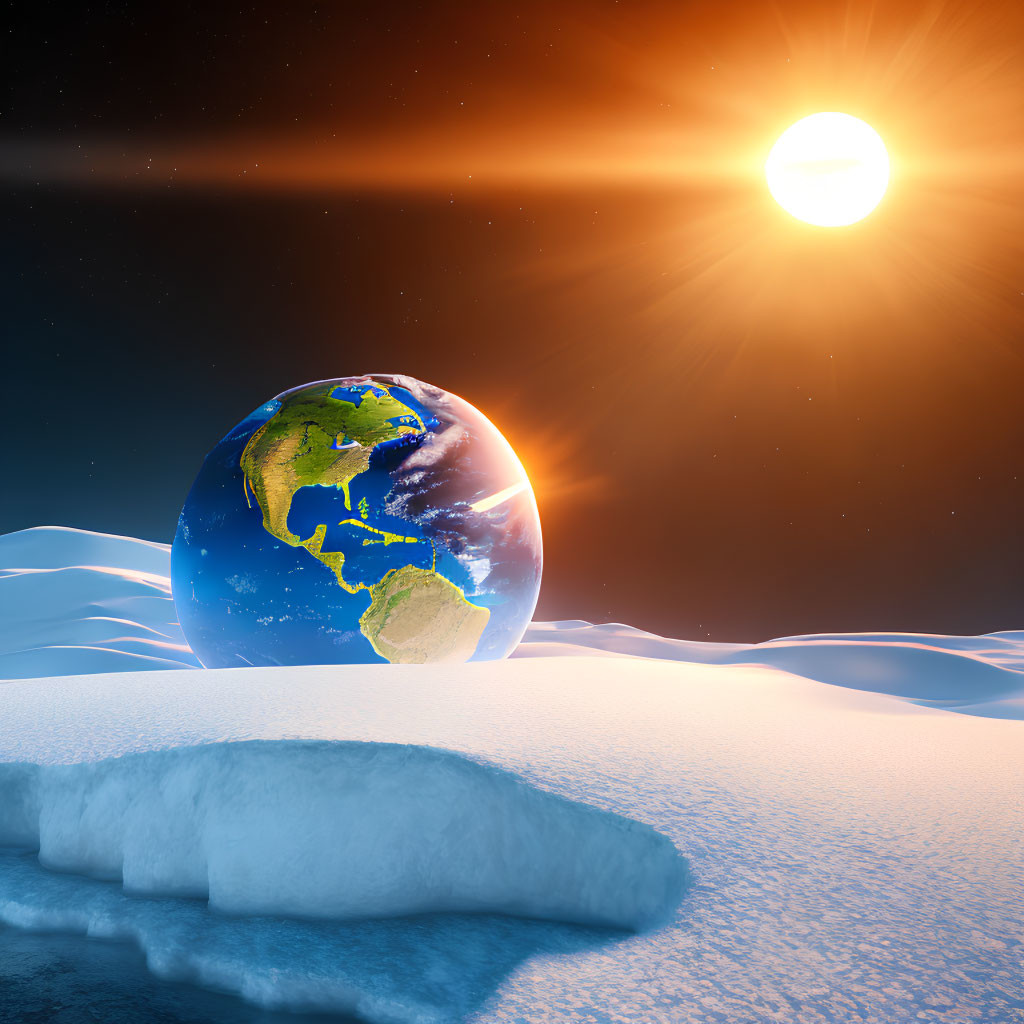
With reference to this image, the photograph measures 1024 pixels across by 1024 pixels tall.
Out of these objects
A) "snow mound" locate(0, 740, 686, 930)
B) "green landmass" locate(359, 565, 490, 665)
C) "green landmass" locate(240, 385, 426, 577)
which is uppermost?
"green landmass" locate(240, 385, 426, 577)

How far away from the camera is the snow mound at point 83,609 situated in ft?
20.9

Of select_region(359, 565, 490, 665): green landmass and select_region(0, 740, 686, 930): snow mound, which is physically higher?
select_region(359, 565, 490, 665): green landmass

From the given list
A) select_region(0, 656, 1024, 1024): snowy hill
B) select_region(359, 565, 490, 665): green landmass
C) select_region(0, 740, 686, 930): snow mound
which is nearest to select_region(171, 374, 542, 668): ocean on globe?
select_region(359, 565, 490, 665): green landmass

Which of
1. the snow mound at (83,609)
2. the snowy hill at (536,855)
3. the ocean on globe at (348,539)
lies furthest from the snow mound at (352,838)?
the snow mound at (83,609)

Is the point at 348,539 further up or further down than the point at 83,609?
further up

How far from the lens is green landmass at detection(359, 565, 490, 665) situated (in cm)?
429

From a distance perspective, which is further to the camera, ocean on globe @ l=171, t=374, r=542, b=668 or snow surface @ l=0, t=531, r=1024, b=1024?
ocean on globe @ l=171, t=374, r=542, b=668

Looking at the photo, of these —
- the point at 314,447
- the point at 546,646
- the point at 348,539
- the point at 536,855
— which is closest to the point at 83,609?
the point at 546,646

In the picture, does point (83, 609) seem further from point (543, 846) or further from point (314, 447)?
point (543, 846)

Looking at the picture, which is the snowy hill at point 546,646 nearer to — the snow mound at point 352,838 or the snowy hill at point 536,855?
the snowy hill at point 536,855

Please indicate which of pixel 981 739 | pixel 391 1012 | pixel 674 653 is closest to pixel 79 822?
pixel 391 1012

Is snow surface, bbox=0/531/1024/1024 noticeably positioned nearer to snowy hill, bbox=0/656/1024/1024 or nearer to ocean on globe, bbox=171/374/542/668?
snowy hill, bbox=0/656/1024/1024

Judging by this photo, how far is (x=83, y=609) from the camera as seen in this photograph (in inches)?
335

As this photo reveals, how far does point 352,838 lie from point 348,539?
2.38 meters
